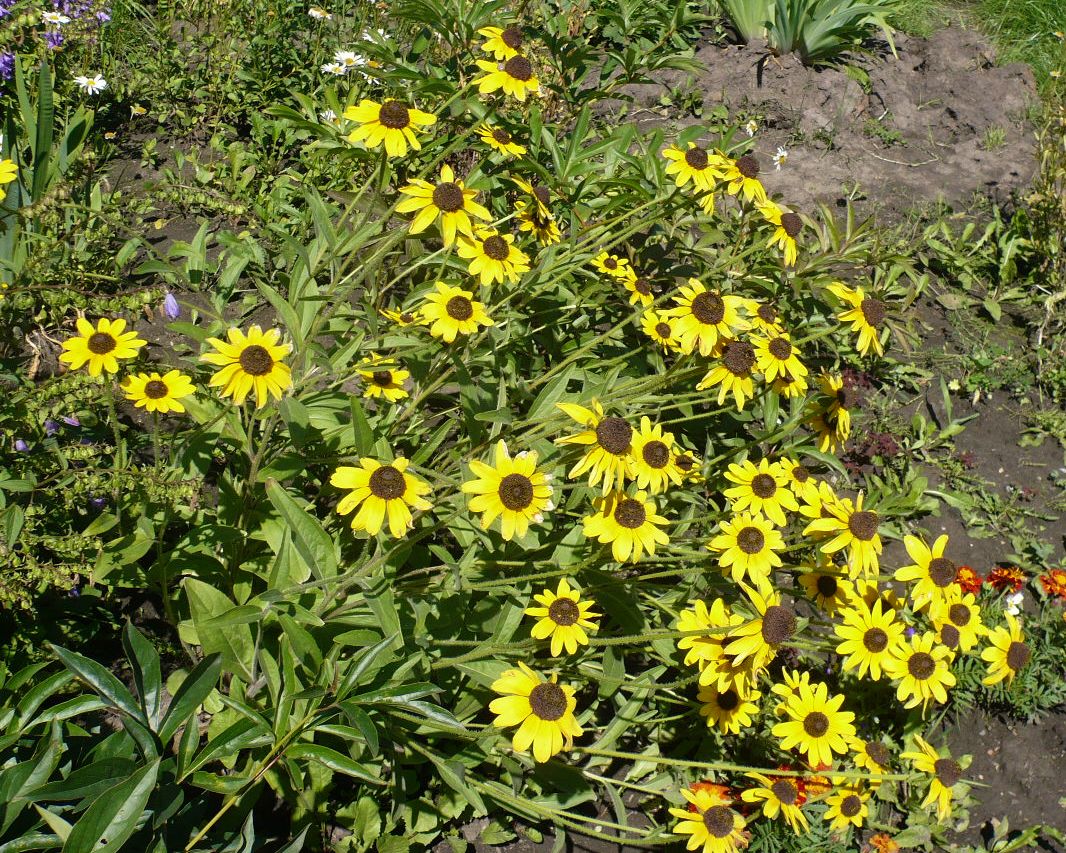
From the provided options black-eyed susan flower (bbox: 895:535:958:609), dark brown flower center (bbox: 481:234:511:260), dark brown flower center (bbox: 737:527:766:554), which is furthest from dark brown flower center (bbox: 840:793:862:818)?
dark brown flower center (bbox: 481:234:511:260)

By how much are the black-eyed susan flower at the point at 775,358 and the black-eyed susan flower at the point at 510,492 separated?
804 mm

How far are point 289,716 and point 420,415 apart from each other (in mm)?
1091

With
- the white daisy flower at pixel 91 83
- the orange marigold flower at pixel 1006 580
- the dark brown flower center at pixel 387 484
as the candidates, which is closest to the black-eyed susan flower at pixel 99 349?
the dark brown flower center at pixel 387 484

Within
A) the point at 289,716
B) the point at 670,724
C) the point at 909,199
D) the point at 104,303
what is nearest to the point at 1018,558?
the point at 670,724

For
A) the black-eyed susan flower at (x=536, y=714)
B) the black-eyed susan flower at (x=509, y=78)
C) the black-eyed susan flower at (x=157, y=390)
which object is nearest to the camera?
the black-eyed susan flower at (x=536, y=714)

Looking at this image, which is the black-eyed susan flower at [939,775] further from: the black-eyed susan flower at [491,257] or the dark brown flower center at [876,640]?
the black-eyed susan flower at [491,257]

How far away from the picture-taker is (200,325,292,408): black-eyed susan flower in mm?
1998

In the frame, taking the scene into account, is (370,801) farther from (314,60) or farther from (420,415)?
(314,60)

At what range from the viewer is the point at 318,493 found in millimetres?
2826

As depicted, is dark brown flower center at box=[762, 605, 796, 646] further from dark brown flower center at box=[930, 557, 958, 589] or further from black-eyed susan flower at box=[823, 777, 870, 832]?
black-eyed susan flower at box=[823, 777, 870, 832]

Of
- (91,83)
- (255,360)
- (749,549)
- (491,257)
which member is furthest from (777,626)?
(91,83)

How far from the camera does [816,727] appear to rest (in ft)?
7.48

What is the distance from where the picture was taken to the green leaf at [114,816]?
1321mm

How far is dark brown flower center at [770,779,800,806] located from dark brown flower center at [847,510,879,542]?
2.34ft
